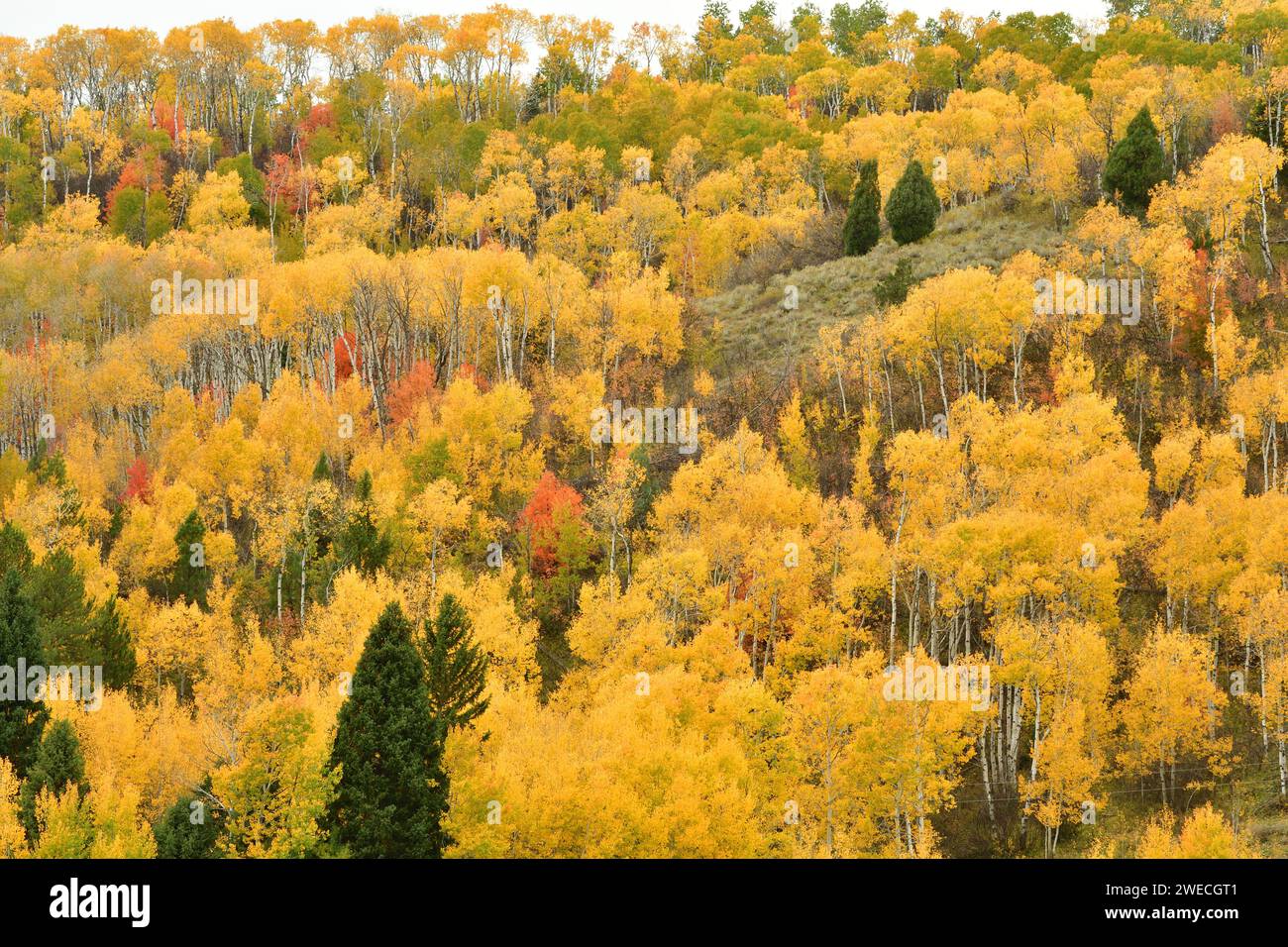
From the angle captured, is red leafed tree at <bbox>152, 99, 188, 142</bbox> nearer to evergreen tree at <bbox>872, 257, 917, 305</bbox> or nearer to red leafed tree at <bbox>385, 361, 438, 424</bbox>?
red leafed tree at <bbox>385, 361, 438, 424</bbox>

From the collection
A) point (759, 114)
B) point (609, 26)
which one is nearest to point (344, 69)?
point (609, 26)

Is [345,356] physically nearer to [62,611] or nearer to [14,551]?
[14,551]

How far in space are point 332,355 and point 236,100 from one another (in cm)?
6668

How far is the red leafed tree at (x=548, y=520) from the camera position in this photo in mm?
65562

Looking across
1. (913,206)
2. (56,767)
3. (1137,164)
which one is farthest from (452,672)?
(1137,164)

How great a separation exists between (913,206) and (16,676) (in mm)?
62628

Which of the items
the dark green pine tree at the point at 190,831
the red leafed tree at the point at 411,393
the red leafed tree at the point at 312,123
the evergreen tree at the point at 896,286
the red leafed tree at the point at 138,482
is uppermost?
the red leafed tree at the point at 312,123

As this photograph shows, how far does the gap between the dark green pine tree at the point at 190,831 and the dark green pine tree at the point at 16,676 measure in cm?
1043

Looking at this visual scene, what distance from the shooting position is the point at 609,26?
478 feet

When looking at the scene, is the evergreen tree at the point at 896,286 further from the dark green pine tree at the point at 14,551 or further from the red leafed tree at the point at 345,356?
the dark green pine tree at the point at 14,551

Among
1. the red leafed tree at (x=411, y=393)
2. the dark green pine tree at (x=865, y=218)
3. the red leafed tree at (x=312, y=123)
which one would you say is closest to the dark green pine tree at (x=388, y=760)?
the red leafed tree at (x=411, y=393)

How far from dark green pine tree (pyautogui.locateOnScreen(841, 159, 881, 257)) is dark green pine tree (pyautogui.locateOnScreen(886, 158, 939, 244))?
2045mm

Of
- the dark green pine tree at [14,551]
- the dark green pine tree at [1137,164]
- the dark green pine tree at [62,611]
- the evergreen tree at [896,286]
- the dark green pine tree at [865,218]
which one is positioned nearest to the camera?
the dark green pine tree at [62,611]

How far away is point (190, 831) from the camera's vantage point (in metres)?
41.3
